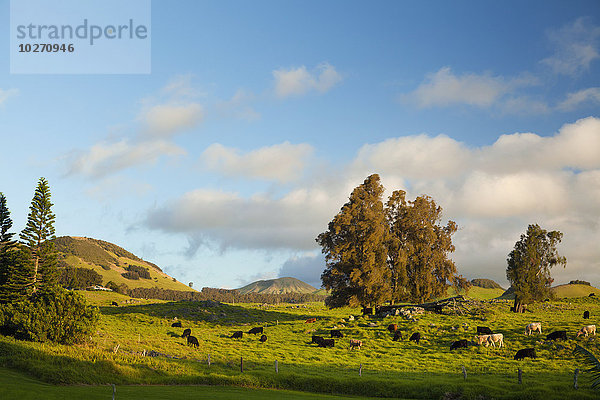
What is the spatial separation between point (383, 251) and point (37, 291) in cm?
5649

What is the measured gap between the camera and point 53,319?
46.6 m

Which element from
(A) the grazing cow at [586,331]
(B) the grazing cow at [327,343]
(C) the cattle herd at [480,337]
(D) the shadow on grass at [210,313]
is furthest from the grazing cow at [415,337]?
(D) the shadow on grass at [210,313]

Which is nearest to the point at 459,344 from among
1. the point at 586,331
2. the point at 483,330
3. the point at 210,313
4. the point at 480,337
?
the point at 480,337

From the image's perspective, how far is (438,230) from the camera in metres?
80.9

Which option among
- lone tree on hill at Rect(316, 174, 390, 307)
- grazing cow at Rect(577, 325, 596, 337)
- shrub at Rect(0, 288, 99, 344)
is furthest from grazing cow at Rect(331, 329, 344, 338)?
shrub at Rect(0, 288, 99, 344)

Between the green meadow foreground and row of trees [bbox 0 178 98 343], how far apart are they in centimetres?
208

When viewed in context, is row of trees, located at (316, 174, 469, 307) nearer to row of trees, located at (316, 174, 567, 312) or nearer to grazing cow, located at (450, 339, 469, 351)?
row of trees, located at (316, 174, 567, 312)

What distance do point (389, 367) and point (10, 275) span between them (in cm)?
5867

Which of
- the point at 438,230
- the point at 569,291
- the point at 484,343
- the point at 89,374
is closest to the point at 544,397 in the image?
the point at 484,343

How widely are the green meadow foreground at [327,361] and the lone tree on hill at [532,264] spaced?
40.1 ft

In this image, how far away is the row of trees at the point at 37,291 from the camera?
46.4 meters

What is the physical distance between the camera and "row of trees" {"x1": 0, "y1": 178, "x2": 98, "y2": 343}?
46.4m

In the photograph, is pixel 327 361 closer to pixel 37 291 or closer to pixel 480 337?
pixel 480 337

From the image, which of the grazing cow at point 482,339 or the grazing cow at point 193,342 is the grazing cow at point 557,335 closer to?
the grazing cow at point 482,339
